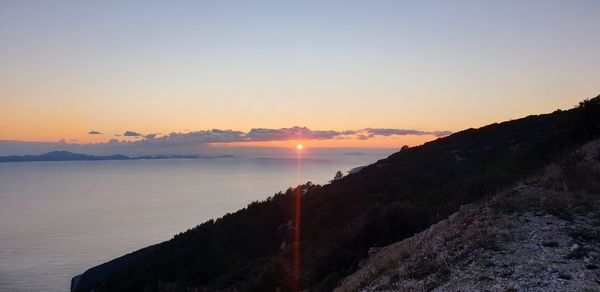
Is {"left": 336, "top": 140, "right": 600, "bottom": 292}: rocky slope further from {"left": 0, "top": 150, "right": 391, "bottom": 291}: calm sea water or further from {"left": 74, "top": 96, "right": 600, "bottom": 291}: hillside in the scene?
{"left": 0, "top": 150, "right": 391, "bottom": 291}: calm sea water

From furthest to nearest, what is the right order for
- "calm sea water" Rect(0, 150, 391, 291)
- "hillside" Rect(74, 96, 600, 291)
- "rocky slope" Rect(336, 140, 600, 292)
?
1. "calm sea water" Rect(0, 150, 391, 291)
2. "hillside" Rect(74, 96, 600, 291)
3. "rocky slope" Rect(336, 140, 600, 292)

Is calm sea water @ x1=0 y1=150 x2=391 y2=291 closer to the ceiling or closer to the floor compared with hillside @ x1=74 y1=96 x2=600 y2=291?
closer to the floor

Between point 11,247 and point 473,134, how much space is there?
91363 millimetres

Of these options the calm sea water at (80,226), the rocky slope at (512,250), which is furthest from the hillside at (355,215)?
the calm sea water at (80,226)

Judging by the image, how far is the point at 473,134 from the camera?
78875 millimetres

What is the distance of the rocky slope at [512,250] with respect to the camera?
33.8ft

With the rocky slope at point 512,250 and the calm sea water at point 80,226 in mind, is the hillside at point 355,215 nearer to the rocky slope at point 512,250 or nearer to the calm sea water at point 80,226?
the rocky slope at point 512,250

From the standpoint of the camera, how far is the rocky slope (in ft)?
33.8

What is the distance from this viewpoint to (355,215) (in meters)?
41.8

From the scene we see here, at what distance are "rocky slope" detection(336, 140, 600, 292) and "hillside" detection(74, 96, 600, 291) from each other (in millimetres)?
5088

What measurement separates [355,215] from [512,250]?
98.2 feet

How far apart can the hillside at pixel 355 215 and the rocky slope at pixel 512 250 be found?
5088 mm

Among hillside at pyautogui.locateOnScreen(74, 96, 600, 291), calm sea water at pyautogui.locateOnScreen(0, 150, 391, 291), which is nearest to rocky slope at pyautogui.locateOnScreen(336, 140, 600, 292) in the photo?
hillside at pyautogui.locateOnScreen(74, 96, 600, 291)

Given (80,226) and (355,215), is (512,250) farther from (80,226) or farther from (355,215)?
(80,226)
